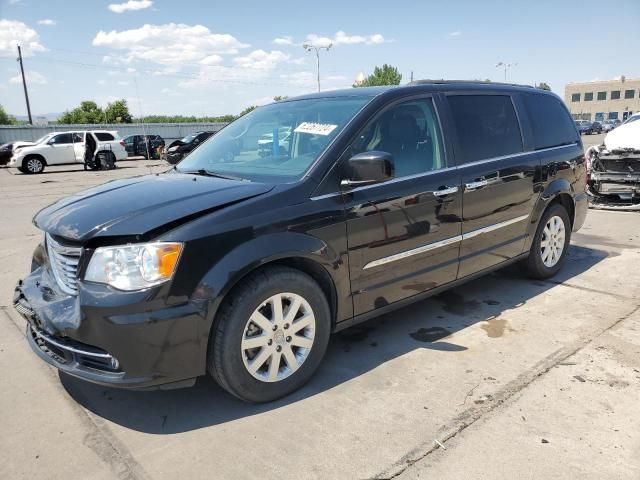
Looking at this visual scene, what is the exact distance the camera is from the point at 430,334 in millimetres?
3840

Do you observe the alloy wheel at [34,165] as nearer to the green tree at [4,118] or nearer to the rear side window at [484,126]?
the rear side window at [484,126]

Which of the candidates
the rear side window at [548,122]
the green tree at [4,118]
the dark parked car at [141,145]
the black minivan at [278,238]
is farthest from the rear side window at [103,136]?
the green tree at [4,118]

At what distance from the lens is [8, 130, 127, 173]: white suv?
2117 centimetres

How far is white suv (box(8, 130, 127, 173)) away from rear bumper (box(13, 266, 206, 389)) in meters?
21.6

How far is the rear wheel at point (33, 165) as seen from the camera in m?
21.1

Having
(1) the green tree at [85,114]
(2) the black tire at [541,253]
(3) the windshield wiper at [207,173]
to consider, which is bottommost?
(2) the black tire at [541,253]

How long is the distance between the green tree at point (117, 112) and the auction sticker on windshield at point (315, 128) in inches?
2429

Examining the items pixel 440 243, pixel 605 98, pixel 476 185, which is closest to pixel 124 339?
pixel 440 243

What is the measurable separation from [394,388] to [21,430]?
2101mm

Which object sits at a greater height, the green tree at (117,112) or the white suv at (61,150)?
the green tree at (117,112)

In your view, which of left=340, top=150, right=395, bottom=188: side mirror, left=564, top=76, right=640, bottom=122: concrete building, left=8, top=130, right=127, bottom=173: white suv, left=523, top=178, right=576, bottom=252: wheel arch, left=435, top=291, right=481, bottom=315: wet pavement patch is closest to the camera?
left=340, top=150, right=395, bottom=188: side mirror

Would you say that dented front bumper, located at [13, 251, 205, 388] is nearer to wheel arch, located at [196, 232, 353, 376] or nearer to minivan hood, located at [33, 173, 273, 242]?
wheel arch, located at [196, 232, 353, 376]

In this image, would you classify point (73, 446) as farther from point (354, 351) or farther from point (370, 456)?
point (354, 351)

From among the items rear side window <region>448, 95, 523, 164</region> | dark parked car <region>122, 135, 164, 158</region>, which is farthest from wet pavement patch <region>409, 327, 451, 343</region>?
dark parked car <region>122, 135, 164, 158</region>
